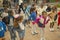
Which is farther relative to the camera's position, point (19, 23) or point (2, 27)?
point (19, 23)

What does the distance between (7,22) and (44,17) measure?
2014 millimetres

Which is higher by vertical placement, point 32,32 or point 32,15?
point 32,15

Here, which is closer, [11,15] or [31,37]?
[11,15]

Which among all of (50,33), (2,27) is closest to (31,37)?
(50,33)

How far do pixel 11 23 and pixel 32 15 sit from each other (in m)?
2.91

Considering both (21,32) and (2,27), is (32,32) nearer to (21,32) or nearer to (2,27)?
(21,32)

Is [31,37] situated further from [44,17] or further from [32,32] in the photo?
[44,17]

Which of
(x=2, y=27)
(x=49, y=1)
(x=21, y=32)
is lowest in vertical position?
(x=49, y=1)

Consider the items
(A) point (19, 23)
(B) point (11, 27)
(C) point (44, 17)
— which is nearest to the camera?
(A) point (19, 23)

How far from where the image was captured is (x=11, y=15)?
986 cm

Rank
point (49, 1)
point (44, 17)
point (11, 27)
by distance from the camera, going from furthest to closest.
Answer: point (49, 1)
point (44, 17)
point (11, 27)

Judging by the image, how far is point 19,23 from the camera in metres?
9.06

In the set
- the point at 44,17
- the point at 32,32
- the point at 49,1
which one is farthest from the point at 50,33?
the point at 49,1

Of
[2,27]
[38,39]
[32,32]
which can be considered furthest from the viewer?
[32,32]
